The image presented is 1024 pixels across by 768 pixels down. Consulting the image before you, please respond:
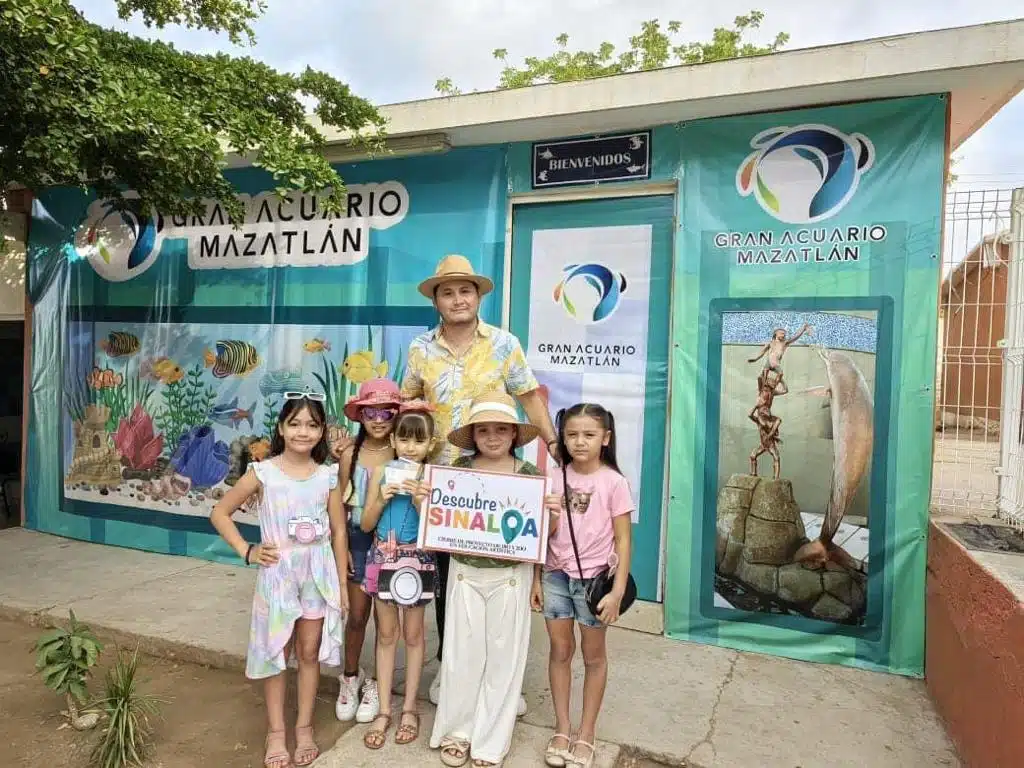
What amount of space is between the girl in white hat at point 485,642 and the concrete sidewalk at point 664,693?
157mm

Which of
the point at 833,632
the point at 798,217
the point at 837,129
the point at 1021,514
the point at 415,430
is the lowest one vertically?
the point at 833,632

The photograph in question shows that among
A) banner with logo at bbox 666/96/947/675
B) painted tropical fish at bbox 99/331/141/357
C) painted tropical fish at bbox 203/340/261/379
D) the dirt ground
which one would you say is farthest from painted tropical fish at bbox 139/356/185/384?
banner with logo at bbox 666/96/947/675

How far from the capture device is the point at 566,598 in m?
2.68

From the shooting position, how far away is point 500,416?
8.72ft

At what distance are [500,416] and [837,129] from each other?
2.72 meters

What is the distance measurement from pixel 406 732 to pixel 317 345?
312cm

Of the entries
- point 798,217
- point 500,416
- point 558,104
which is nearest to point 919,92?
point 798,217

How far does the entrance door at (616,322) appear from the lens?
4.34 meters

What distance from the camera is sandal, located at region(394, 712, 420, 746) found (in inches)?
112

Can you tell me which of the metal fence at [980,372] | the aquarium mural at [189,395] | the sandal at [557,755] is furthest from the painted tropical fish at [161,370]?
the metal fence at [980,372]

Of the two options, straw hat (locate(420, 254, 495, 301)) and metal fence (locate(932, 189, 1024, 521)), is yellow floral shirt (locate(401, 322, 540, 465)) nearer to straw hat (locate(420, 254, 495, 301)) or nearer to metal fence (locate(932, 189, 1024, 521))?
straw hat (locate(420, 254, 495, 301))

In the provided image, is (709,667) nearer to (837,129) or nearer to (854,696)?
(854,696)

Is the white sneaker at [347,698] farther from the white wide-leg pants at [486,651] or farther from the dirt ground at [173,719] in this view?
the white wide-leg pants at [486,651]

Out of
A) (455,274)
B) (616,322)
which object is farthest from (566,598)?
(616,322)
